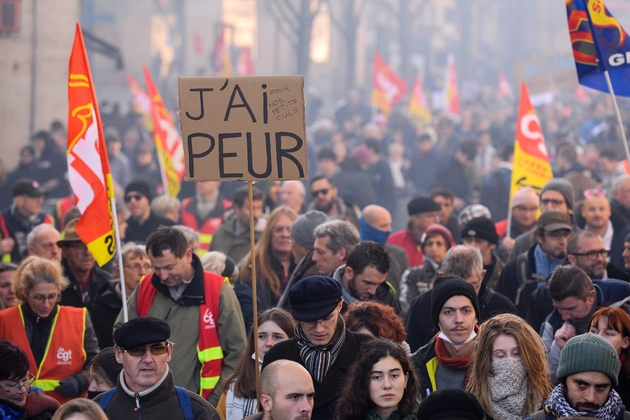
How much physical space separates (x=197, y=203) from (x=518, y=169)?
375cm

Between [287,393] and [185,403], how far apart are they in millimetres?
597

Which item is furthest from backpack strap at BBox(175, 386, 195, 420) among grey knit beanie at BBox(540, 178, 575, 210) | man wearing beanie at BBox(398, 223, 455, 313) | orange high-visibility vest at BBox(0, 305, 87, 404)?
grey knit beanie at BBox(540, 178, 575, 210)

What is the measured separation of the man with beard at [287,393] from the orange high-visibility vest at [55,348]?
2370mm

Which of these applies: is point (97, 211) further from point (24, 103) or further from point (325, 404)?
point (24, 103)

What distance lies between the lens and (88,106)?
7.28 meters

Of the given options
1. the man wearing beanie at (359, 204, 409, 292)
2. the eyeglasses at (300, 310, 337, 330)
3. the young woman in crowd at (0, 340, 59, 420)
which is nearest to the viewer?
the eyeglasses at (300, 310, 337, 330)

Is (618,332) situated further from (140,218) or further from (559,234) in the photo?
(140,218)

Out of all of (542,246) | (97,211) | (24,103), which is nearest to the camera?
(97,211)

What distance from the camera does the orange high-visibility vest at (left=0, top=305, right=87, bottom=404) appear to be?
660 cm

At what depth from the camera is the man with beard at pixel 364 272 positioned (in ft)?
21.6

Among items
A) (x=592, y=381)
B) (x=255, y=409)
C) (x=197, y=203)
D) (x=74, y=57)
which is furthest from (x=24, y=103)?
(x=592, y=381)

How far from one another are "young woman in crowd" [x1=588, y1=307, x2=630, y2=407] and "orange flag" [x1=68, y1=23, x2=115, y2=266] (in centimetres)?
340

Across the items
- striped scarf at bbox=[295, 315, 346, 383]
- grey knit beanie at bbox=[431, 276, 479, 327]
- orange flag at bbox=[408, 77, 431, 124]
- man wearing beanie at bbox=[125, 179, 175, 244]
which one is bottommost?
striped scarf at bbox=[295, 315, 346, 383]

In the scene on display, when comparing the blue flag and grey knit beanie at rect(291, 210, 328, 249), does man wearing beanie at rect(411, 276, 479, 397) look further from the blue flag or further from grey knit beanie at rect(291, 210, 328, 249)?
the blue flag
